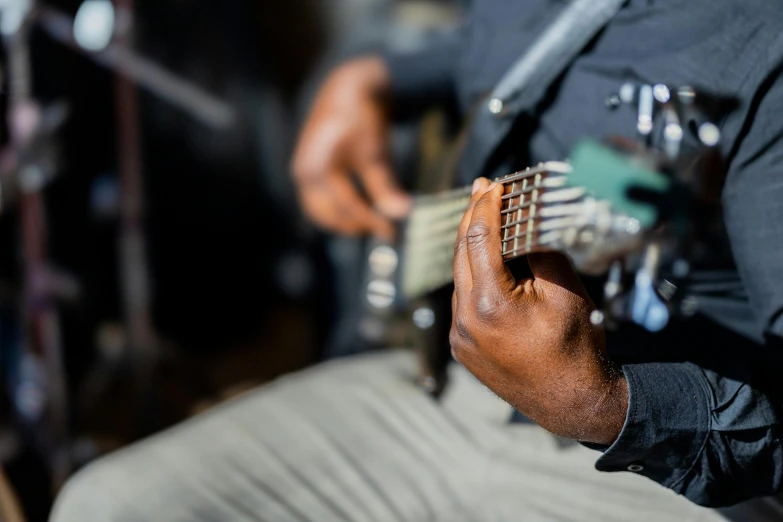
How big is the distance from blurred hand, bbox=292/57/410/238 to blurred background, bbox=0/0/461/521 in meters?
0.19

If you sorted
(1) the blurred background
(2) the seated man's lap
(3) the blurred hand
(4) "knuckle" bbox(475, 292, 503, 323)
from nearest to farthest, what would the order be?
(4) "knuckle" bbox(475, 292, 503, 323) → (2) the seated man's lap → (3) the blurred hand → (1) the blurred background

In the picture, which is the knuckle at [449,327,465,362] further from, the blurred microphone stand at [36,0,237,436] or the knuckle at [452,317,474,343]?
the blurred microphone stand at [36,0,237,436]

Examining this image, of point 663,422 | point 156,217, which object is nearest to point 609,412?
point 663,422

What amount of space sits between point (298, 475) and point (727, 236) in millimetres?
500

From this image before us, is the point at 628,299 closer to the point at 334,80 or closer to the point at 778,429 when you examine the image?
the point at 778,429

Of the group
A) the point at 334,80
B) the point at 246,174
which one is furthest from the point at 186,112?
the point at 334,80

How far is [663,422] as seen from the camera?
57 centimetres

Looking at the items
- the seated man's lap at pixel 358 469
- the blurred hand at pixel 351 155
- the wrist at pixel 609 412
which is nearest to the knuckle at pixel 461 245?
the wrist at pixel 609 412

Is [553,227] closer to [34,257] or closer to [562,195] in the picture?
[562,195]

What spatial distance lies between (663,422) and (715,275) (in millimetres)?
180

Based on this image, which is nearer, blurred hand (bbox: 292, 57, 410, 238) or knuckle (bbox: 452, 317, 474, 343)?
knuckle (bbox: 452, 317, 474, 343)

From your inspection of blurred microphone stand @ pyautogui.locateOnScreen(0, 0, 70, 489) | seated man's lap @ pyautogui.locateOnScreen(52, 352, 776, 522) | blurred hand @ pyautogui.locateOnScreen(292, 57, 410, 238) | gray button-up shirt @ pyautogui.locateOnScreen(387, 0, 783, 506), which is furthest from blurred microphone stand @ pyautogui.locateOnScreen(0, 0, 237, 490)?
gray button-up shirt @ pyautogui.locateOnScreen(387, 0, 783, 506)

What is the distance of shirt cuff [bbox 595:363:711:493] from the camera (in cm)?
56

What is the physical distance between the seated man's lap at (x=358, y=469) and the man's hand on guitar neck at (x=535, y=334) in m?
→ 0.22
